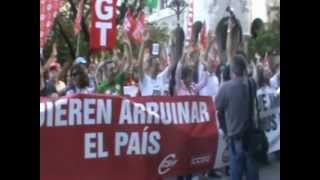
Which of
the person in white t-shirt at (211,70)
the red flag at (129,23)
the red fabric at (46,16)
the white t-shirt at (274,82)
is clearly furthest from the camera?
the white t-shirt at (274,82)

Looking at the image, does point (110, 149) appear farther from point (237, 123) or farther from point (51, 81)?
point (237, 123)

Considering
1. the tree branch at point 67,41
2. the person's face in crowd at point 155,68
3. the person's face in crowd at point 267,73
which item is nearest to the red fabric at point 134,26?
the person's face in crowd at point 155,68

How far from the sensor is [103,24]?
5.48 meters

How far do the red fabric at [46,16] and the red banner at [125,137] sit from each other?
49cm

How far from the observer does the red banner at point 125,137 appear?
5.34m

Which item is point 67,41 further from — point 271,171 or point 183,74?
point 271,171

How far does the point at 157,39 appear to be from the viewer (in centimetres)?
574

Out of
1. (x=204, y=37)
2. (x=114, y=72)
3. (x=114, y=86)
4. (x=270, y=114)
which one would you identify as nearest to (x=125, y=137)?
(x=114, y=86)

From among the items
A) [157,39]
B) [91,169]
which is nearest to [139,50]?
[157,39]

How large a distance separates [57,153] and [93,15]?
3.50 ft

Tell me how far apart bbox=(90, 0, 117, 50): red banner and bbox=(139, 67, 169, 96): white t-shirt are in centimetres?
41

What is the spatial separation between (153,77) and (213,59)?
24.5 inches

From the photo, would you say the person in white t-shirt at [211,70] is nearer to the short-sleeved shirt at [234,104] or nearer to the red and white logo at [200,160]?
the short-sleeved shirt at [234,104]

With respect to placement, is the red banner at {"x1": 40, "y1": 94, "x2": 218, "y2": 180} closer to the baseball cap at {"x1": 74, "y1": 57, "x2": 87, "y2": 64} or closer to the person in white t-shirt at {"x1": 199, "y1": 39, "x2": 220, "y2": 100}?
the person in white t-shirt at {"x1": 199, "y1": 39, "x2": 220, "y2": 100}
